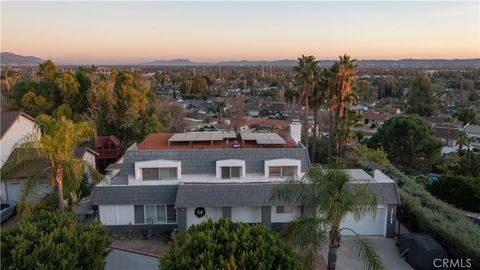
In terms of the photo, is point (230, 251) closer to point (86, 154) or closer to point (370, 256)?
point (370, 256)

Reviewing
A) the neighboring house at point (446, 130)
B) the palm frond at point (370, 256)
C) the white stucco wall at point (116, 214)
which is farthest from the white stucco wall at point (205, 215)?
the neighboring house at point (446, 130)

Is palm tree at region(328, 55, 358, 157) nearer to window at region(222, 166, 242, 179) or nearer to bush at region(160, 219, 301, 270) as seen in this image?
window at region(222, 166, 242, 179)

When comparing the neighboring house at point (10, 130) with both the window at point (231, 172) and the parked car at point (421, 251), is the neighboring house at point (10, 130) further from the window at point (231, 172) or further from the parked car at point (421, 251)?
the parked car at point (421, 251)

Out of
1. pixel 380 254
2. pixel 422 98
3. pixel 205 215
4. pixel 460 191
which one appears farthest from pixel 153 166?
pixel 422 98

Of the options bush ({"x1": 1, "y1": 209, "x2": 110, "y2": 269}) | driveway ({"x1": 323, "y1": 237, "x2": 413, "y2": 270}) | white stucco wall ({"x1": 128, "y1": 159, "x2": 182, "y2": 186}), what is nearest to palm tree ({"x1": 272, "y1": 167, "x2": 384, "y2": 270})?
driveway ({"x1": 323, "y1": 237, "x2": 413, "y2": 270})

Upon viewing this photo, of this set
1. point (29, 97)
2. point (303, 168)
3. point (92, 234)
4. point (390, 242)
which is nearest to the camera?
point (92, 234)

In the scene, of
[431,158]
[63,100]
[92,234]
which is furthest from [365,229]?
[63,100]

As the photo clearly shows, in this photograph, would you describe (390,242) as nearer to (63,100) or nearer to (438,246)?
(438,246)
